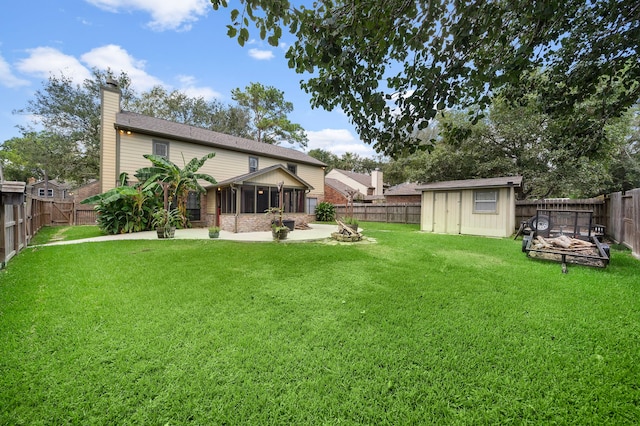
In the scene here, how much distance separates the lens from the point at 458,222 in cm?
1266

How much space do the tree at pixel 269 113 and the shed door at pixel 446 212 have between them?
19081 mm

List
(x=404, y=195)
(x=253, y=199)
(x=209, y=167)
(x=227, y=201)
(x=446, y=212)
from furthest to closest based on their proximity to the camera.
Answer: (x=404, y=195) → (x=209, y=167) → (x=227, y=201) → (x=253, y=199) → (x=446, y=212)

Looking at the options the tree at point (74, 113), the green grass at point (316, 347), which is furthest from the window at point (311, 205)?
the tree at point (74, 113)

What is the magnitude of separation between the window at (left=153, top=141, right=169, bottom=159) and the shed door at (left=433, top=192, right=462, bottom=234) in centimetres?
1496

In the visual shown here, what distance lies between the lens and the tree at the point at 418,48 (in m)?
2.31

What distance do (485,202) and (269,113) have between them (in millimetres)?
23785

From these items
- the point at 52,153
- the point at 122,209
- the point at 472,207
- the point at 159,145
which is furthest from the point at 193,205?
the point at 52,153

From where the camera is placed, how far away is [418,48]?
8.54 ft

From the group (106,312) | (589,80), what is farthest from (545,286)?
(106,312)

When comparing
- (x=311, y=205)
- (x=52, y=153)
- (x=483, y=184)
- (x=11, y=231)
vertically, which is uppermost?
(x=52, y=153)

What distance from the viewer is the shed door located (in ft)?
41.8

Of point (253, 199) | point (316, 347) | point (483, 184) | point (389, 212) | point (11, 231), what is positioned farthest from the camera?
point (389, 212)

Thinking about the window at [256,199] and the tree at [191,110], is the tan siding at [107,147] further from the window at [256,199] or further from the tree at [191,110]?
the tree at [191,110]

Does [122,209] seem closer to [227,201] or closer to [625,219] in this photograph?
[227,201]
